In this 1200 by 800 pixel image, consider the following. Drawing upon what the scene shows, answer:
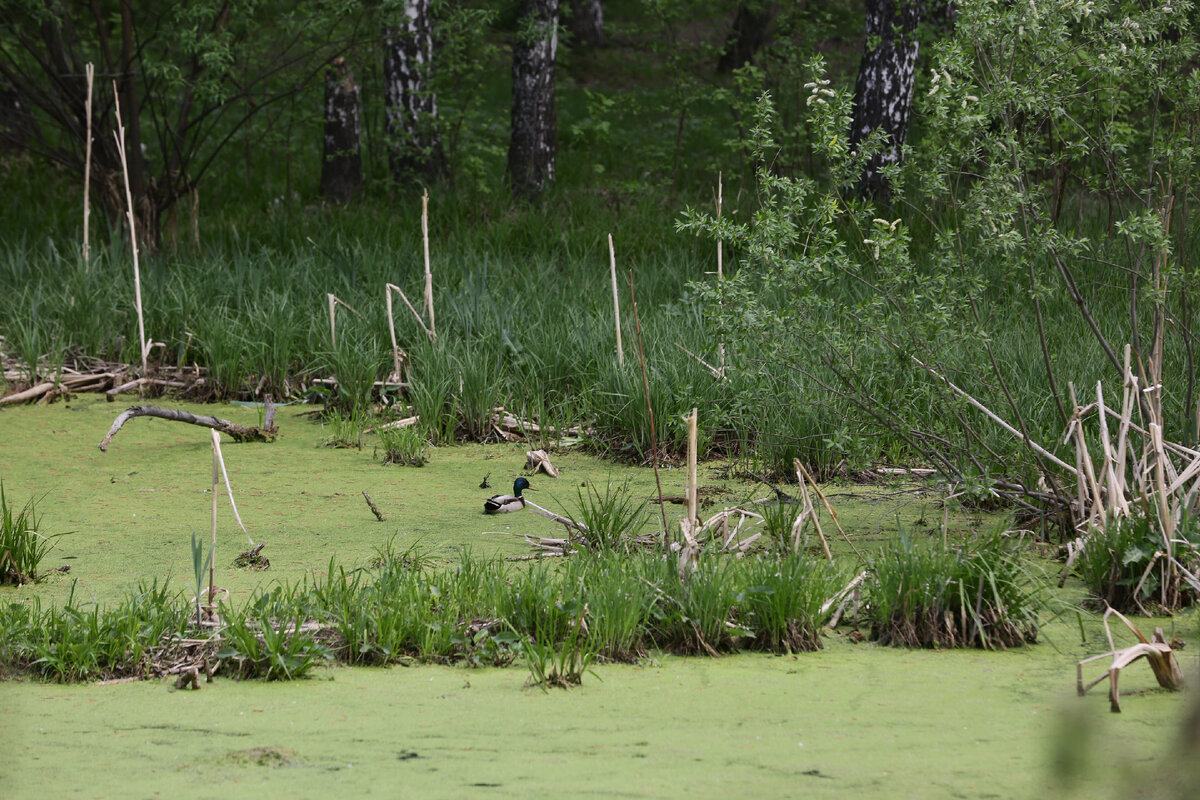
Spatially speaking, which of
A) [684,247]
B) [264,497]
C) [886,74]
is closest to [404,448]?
[264,497]

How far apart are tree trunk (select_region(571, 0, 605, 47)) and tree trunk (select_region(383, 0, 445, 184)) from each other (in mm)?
9694

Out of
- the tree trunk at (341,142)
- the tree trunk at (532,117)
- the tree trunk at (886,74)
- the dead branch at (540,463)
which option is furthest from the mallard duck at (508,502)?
the tree trunk at (341,142)

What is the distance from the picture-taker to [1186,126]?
4.66 metres

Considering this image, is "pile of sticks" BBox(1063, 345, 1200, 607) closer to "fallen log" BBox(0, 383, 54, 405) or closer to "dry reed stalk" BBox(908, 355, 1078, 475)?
"dry reed stalk" BBox(908, 355, 1078, 475)

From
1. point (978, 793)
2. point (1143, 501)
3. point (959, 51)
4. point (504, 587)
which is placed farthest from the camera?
point (959, 51)

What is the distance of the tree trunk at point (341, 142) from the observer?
438 inches

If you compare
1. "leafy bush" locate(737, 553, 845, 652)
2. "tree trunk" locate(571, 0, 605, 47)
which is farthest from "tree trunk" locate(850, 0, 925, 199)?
"tree trunk" locate(571, 0, 605, 47)

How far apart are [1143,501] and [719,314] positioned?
1.39m

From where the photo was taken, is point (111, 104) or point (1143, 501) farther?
point (111, 104)

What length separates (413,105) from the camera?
420 inches

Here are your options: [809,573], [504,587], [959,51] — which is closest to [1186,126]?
[959,51]

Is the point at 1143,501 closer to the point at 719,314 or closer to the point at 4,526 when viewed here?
the point at 719,314

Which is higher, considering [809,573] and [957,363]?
[957,363]

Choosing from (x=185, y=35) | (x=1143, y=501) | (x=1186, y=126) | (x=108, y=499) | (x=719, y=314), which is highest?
(x=185, y=35)
